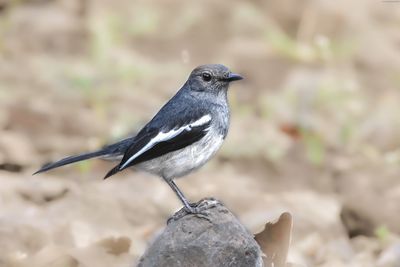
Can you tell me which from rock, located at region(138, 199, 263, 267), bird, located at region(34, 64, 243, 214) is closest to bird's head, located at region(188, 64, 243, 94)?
bird, located at region(34, 64, 243, 214)

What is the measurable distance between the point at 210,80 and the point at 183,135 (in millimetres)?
445

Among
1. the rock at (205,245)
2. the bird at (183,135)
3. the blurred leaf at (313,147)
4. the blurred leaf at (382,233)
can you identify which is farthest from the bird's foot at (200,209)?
the blurred leaf at (313,147)

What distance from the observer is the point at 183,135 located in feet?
19.4

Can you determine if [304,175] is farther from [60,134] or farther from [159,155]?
[159,155]

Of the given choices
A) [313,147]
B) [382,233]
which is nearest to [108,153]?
[382,233]

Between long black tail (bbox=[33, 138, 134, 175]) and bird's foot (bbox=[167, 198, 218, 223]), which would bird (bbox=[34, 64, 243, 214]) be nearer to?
long black tail (bbox=[33, 138, 134, 175])

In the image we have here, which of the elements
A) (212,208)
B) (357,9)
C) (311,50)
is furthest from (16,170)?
(357,9)

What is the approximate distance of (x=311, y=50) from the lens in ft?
35.5

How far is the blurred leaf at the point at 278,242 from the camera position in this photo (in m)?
5.55

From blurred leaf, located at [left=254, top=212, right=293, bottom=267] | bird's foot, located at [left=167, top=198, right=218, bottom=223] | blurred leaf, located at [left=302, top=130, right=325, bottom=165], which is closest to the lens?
bird's foot, located at [left=167, top=198, right=218, bottom=223]

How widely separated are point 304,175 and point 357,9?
3312 millimetres

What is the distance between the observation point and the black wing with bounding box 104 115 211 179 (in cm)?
582


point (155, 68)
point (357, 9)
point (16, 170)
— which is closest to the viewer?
point (16, 170)

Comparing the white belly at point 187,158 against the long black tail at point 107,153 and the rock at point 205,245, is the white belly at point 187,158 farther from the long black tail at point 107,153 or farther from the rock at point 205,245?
the rock at point 205,245
